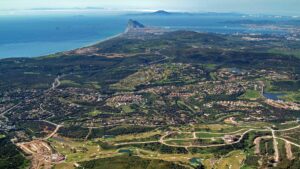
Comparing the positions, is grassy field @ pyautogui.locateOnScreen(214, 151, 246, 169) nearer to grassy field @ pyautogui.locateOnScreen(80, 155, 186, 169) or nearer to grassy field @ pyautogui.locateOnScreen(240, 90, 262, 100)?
grassy field @ pyautogui.locateOnScreen(80, 155, 186, 169)

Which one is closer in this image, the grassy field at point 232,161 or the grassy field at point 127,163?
the grassy field at point 127,163

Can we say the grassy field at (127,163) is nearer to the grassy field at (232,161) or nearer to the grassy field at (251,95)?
the grassy field at (232,161)

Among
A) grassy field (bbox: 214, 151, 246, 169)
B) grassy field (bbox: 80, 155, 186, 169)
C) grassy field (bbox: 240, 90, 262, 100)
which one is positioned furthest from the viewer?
grassy field (bbox: 240, 90, 262, 100)

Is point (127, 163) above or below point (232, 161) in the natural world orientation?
above

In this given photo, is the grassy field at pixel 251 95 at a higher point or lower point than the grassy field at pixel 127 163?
higher


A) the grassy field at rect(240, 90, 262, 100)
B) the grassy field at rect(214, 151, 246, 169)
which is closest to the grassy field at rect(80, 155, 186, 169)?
the grassy field at rect(214, 151, 246, 169)

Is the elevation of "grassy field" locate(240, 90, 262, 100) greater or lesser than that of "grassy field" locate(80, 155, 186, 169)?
greater

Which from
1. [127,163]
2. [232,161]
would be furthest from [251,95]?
[127,163]

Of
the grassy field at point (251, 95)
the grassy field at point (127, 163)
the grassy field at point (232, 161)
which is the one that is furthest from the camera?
the grassy field at point (251, 95)

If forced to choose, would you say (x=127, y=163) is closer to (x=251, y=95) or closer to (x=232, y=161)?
(x=232, y=161)

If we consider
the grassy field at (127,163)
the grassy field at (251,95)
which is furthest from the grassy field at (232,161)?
the grassy field at (251,95)

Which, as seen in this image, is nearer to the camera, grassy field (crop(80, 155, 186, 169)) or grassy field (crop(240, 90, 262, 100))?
grassy field (crop(80, 155, 186, 169))
